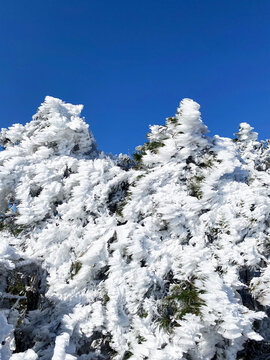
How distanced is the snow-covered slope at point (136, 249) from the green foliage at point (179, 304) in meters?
0.02

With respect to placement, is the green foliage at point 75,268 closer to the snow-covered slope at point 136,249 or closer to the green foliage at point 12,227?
the snow-covered slope at point 136,249

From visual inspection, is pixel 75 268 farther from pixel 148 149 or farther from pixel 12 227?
pixel 148 149

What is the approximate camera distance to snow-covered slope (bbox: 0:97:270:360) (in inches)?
183

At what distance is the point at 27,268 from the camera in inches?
237

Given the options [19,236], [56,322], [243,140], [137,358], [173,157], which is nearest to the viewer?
[137,358]

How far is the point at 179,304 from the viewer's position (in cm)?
499

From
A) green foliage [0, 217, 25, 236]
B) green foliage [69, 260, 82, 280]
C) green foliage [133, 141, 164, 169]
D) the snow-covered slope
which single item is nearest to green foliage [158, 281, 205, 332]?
the snow-covered slope

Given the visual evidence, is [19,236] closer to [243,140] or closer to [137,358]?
[137,358]

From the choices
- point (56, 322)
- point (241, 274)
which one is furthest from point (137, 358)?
point (241, 274)

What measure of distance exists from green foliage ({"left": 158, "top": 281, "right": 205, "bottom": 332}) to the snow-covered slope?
0.9 inches

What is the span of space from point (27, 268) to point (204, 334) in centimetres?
399

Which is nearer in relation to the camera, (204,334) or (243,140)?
(204,334)

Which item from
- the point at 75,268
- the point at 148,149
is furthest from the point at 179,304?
the point at 148,149

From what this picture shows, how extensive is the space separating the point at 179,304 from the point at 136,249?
141 centimetres
